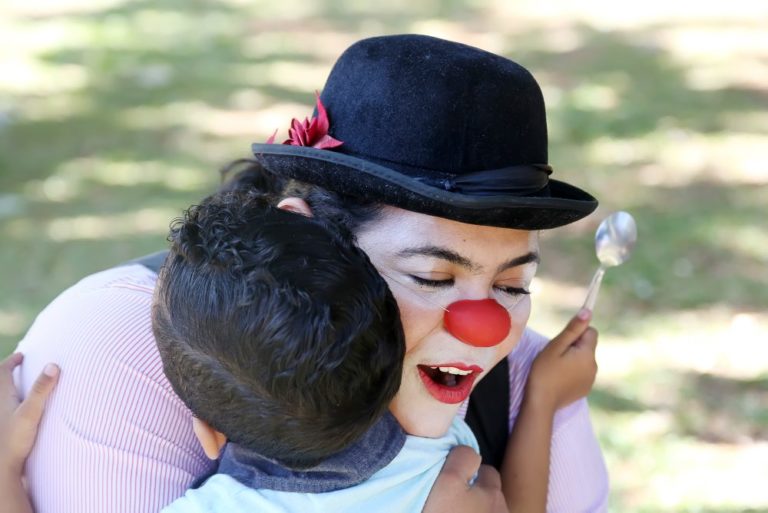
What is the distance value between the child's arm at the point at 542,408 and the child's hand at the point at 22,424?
3.28 feet

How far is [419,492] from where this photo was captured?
2.05 meters

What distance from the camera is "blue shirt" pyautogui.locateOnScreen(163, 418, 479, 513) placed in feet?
6.22

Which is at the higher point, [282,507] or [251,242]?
[251,242]

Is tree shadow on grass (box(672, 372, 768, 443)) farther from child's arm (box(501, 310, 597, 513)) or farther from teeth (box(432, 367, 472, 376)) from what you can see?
teeth (box(432, 367, 472, 376))

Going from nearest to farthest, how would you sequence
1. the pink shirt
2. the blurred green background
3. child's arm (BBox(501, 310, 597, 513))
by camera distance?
the pink shirt < child's arm (BBox(501, 310, 597, 513)) < the blurred green background

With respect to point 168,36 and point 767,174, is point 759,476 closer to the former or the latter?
point 767,174

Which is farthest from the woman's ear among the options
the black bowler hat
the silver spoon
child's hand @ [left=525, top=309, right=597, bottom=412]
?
the silver spoon

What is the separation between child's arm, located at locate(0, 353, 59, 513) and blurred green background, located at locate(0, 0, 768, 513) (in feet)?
7.50

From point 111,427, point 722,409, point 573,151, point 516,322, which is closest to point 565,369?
point 516,322

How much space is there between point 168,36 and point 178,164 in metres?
3.46

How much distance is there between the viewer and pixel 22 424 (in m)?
2.22

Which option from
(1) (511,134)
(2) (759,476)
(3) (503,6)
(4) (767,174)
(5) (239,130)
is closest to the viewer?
(1) (511,134)

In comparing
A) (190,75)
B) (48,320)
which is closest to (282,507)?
(48,320)

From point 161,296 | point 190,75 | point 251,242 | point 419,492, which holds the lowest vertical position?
point 190,75
